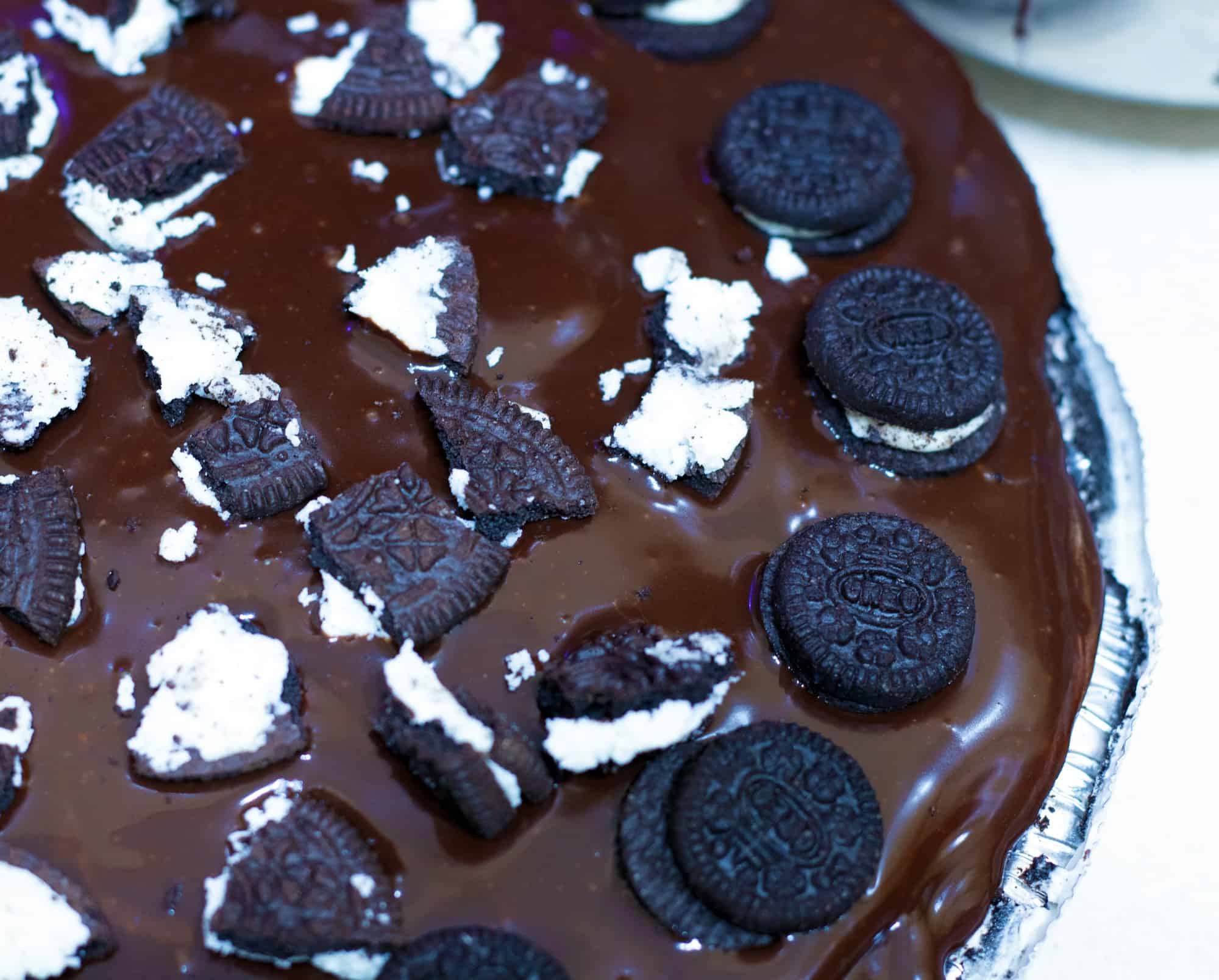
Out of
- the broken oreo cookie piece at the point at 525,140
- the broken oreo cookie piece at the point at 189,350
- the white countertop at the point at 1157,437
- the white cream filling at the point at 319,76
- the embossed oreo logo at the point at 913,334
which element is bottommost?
the white countertop at the point at 1157,437

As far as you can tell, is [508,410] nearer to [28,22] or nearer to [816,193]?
[816,193]

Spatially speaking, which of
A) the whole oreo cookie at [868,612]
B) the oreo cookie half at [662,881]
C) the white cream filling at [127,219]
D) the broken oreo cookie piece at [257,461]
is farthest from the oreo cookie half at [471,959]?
the white cream filling at [127,219]

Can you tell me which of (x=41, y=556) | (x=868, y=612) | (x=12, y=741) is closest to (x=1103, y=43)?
(x=868, y=612)

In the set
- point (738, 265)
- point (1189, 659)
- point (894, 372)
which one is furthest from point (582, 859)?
point (1189, 659)

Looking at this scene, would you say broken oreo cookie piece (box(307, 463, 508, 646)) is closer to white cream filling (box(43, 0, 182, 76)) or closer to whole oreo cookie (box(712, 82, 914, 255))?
whole oreo cookie (box(712, 82, 914, 255))

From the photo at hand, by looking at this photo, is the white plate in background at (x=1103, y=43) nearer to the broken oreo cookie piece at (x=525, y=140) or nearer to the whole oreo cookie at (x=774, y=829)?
the broken oreo cookie piece at (x=525, y=140)

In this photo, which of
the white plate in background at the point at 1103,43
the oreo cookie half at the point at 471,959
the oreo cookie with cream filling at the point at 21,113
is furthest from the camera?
the white plate in background at the point at 1103,43

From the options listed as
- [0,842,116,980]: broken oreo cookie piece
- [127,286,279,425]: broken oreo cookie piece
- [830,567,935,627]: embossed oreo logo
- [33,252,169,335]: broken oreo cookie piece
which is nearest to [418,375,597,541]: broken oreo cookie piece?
[127,286,279,425]: broken oreo cookie piece
